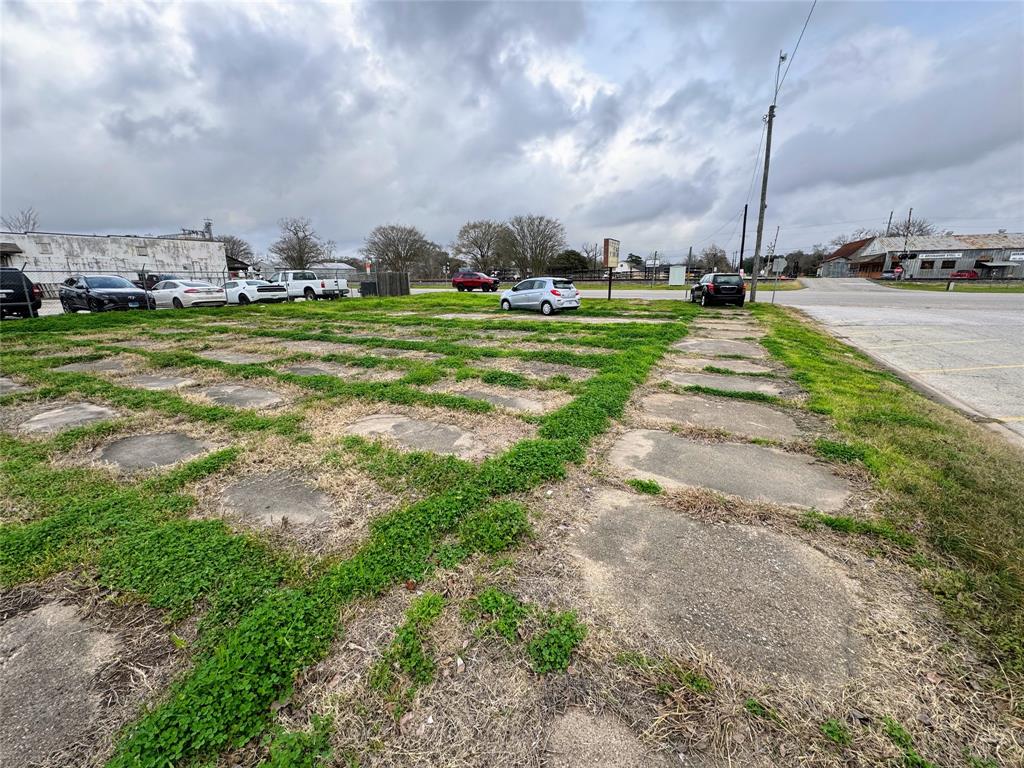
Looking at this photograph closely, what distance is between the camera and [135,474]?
3.52 metres

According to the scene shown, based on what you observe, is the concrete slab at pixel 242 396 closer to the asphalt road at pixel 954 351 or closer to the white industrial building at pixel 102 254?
the asphalt road at pixel 954 351

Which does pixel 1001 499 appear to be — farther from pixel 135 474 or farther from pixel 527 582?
pixel 135 474

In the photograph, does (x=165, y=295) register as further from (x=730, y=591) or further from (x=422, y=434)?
(x=730, y=591)

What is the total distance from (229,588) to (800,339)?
41.7 feet

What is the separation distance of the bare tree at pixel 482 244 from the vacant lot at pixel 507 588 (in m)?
56.7

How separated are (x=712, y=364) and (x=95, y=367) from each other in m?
11.4

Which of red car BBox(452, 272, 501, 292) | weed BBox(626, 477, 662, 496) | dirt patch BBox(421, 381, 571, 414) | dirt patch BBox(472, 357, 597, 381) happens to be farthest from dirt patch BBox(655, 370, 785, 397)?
red car BBox(452, 272, 501, 292)

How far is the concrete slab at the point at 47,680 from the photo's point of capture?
1541mm

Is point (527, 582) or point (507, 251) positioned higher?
point (507, 251)

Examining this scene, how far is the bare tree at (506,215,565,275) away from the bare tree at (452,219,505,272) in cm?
209

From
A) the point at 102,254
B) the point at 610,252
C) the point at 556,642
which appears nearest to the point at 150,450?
the point at 556,642

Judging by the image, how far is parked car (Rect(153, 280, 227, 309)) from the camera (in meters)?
19.5

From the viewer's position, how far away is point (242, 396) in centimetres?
580

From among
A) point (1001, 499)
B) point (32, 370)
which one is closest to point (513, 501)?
point (1001, 499)
